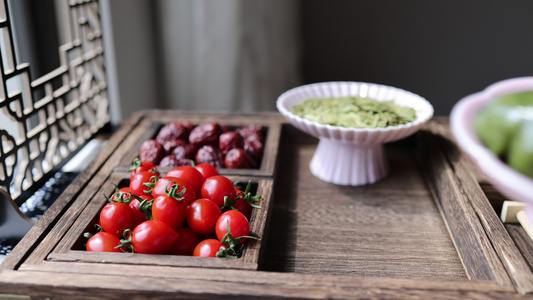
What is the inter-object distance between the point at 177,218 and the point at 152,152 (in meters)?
0.33

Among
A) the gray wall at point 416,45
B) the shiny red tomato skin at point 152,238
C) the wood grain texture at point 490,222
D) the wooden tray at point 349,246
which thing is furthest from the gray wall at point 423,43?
the shiny red tomato skin at point 152,238

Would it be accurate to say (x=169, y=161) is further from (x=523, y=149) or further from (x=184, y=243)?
(x=523, y=149)

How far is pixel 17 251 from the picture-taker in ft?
2.44

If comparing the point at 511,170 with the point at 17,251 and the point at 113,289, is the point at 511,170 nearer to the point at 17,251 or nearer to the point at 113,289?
the point at 113,289

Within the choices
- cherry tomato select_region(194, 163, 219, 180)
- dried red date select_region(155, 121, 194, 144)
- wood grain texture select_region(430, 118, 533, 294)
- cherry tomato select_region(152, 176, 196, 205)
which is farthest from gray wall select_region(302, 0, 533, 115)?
cherry tomato select_region(152, 176, 196, 205)

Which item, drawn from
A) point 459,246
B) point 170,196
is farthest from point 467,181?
point 170,196

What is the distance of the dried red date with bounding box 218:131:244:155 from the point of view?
1098 mm

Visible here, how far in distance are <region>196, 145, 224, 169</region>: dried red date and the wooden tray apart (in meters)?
0.15

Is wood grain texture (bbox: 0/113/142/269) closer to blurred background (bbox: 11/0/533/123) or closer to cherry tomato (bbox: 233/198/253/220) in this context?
cherry tomato (bbox: 233/198/253/220)

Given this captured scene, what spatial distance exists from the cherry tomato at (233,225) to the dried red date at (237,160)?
26cm

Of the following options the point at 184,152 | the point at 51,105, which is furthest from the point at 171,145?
Answer: the point at 51,105

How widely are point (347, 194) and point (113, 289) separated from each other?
57cm

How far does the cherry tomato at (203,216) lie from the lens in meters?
0.79

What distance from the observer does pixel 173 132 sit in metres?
1.15
